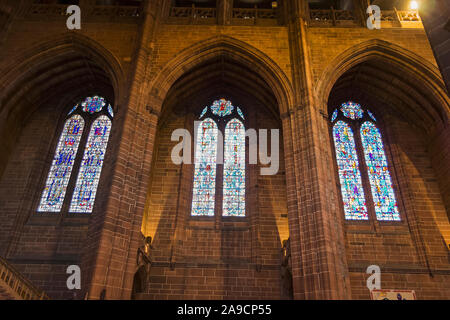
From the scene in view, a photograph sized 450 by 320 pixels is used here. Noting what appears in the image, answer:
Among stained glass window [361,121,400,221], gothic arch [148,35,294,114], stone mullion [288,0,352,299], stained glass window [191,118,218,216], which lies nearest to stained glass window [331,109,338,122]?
stained glass window [361,121,400,221]

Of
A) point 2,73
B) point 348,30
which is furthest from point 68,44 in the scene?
point 348,30

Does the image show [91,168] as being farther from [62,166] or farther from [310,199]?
[310,199]

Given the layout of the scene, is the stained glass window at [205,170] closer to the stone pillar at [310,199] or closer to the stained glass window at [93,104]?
the stone pillar at [310,199]

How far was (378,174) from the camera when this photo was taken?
547 inches

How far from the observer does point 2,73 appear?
1246cm

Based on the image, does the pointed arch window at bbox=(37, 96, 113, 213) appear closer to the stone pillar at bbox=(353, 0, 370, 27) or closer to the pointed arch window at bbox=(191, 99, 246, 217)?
the pointed arch window at bbox=(191, 99, 246, 217)

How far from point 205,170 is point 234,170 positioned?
1101 millimetres

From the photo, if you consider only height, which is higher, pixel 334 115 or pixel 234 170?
pixel 334 115

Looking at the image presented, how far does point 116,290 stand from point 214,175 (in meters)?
6.06

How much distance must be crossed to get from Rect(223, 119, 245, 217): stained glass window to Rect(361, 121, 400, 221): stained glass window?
4819 mm

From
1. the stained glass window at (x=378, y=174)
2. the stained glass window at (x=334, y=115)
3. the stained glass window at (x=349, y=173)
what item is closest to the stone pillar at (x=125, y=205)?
the stained glass window at (x=349, y=173)

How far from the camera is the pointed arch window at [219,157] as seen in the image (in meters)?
13.3

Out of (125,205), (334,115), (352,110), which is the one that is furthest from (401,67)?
(125,205)

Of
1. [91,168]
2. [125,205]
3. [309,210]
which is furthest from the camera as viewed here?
[91,168]
